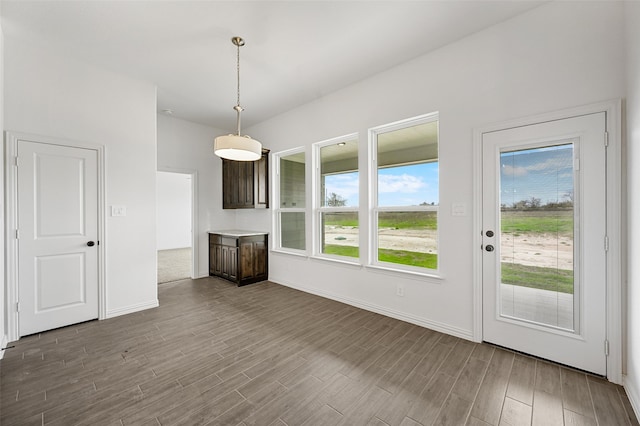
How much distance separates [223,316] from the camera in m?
3.31

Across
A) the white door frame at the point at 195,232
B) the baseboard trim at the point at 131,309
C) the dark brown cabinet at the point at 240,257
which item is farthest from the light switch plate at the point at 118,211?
the white door frame at the point at 195,232

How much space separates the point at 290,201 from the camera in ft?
16.1

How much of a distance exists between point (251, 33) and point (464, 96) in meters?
2.34

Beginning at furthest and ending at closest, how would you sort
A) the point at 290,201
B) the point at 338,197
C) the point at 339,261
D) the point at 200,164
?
the point at 200,164
the point at 290,201
the point at 338,197
the point at 339,261

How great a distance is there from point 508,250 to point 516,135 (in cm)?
110

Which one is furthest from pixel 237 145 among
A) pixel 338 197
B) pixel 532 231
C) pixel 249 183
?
pixel 532 231

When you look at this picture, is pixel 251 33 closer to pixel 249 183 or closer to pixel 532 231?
pixel 249 183

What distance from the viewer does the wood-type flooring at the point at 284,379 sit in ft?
5.57

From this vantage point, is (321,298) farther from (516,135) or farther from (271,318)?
(516,135)

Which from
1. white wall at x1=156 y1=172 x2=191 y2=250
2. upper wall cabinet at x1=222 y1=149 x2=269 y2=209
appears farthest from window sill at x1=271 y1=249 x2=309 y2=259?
white wall at x1=156 y1=172 x2=191 y2=250

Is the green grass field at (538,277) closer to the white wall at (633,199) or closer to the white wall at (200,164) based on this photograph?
the white wall at (633,199)

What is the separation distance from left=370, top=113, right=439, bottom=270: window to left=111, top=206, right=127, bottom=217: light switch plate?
3366mm

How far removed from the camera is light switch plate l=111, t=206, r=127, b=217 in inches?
131

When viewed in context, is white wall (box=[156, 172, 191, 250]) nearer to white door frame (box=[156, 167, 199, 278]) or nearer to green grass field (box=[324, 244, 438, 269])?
white door frame (box=[156, 167, 199, 278])
